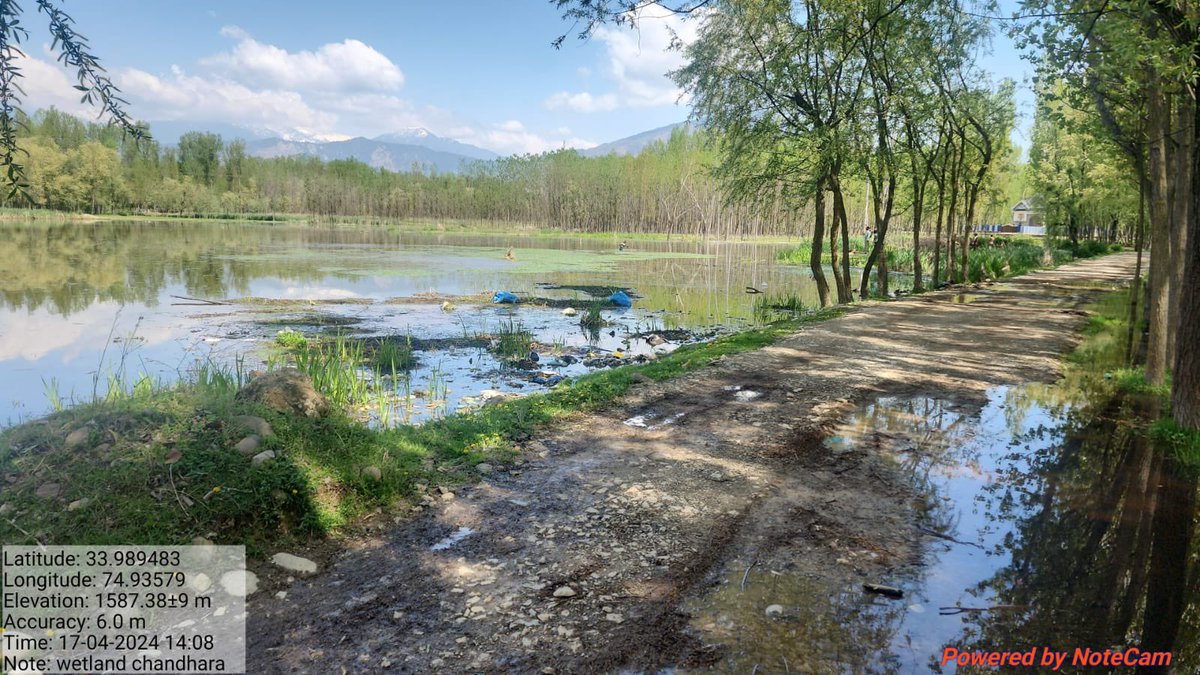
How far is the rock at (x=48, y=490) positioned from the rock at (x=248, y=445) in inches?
38.6

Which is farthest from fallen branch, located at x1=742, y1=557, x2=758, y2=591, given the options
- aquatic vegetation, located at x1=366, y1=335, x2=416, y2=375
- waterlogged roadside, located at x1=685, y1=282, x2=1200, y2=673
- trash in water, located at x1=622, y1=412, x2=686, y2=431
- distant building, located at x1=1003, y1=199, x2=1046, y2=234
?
distant building, located at x1=1003, y1=199, x2=1046, y2=234

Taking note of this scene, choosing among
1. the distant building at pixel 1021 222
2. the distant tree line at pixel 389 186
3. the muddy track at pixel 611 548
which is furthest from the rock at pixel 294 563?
the distant building at pixel 1021 222

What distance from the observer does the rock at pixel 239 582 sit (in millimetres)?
3775

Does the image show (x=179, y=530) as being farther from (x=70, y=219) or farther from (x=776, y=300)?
(x=70, y=219)

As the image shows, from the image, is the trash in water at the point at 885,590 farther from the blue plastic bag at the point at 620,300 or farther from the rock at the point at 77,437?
the blue plastic bag at the point at 620,300

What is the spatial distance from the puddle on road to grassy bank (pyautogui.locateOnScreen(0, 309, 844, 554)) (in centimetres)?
273

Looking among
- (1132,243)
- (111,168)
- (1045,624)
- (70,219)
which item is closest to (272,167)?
(111,168)

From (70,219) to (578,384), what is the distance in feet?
282

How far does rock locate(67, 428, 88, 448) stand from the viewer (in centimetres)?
430

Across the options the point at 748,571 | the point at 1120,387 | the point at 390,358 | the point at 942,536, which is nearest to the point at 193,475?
the point at 748,571

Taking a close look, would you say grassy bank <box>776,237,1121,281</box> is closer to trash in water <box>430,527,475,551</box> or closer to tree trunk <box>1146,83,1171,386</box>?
tree trunk <box>1146,83,1171,386</box>

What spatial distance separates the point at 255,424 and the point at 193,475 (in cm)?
63

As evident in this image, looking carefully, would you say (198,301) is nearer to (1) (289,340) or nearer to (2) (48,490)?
(1) (289,340)
